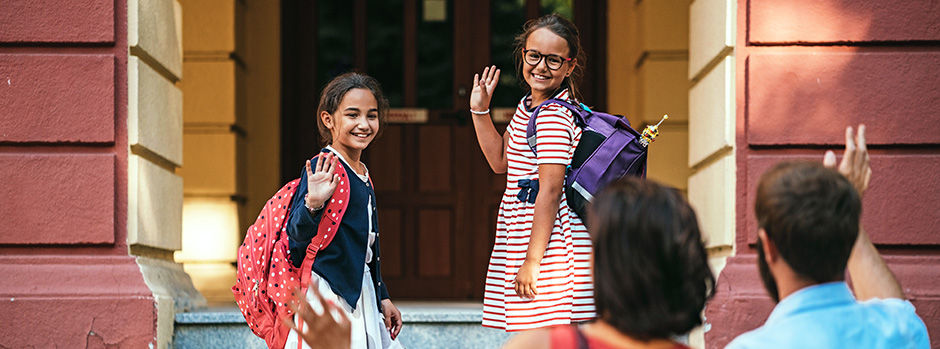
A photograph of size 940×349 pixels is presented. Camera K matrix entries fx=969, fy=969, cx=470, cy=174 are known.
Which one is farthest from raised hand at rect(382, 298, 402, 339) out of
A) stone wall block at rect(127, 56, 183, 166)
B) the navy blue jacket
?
stone wall block at rect(127, 56, 183, 166)

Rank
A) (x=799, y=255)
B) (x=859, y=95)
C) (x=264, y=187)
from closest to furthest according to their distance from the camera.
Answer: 1. (x=799, y=255)
2. (x=859, y=95)
3. (x=264, y=187)

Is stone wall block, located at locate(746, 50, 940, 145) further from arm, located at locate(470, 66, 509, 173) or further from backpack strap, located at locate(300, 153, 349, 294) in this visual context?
backpack strap, located at locate(300, 153, 349, 294)

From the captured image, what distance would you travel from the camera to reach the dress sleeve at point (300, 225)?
339cm

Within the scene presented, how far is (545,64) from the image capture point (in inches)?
145

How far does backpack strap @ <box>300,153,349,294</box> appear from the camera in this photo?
354cm

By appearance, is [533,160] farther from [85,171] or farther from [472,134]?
[472,134]

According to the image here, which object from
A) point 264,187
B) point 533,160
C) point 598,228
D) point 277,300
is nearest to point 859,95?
point 533,160

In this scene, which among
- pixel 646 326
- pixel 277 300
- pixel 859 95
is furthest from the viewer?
pixel 859 95

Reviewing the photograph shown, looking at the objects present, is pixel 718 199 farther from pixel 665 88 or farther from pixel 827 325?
pixel 827 325

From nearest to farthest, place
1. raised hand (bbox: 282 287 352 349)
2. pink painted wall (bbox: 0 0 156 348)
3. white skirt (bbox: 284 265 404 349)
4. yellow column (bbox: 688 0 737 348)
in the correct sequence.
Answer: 1. raised hand (bbox: 282 287 352 349)
2. white skirt (bbox: 284 265 404 349)
3. pink painted wall (bbox: 0 0 156 348)
4. yellow column (bbox: 688 0 737 348)

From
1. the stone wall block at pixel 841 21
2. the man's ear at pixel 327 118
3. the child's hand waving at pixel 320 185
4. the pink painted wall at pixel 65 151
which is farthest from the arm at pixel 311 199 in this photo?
the stone wall block at pixel 841 21

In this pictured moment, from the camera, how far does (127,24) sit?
507cm

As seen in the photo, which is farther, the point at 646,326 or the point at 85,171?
the point at 85,171

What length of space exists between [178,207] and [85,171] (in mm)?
839
